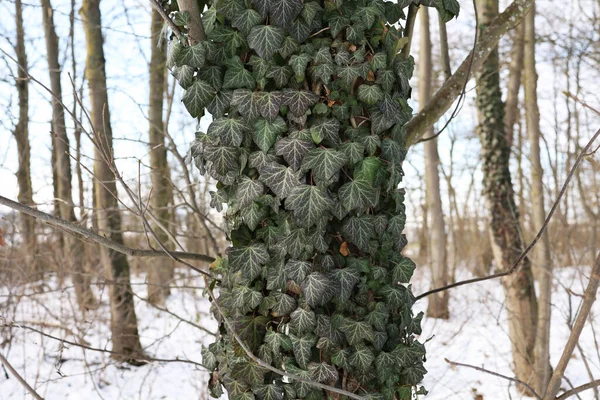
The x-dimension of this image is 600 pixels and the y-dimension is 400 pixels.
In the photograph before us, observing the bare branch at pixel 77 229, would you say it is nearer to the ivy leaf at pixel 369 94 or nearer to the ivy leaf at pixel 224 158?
the ivy leaf at pixel 224 158

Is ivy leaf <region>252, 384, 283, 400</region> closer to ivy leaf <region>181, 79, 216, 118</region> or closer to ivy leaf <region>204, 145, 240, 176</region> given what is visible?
ivy leaf <region>204, 145, 240, 176</region>

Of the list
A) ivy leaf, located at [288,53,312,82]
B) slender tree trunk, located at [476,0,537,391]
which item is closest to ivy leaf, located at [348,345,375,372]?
ivy leaf, located at [288,53,312,82]

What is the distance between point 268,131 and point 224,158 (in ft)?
0.49

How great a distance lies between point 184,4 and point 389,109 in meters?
0.68

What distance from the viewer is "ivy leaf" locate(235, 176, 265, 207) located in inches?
56.9

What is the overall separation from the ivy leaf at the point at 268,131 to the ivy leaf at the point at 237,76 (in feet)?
0.38

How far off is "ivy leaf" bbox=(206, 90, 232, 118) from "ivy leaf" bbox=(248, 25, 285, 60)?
15 centimetres

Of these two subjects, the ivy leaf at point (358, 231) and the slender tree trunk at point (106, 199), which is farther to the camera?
the slender tree trunk at point (106, 199)

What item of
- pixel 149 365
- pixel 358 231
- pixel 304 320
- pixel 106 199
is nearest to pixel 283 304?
pixel 304 320

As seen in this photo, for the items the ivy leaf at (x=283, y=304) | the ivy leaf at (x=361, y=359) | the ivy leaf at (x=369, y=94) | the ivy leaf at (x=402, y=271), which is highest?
the ivy leaf at (x=369, y=94)

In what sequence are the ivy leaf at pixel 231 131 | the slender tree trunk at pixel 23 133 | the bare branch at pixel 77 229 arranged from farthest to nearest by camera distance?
the slender tree trunk at pixel 23 133 < the ivy leaf at pixel 231 131 < the bare branch at pixel 77 229

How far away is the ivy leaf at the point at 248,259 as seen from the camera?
1467mm

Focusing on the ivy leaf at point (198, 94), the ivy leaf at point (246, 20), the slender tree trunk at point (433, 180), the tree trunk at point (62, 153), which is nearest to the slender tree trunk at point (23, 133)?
the tree trunk at point (62, 153)

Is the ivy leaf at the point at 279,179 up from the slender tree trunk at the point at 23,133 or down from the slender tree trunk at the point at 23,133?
down
